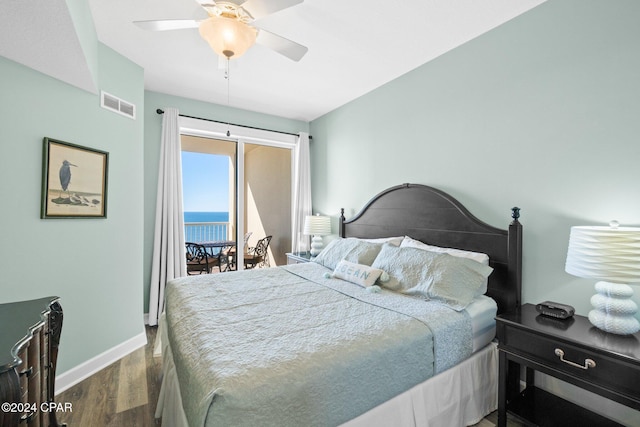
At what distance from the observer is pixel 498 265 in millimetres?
2164

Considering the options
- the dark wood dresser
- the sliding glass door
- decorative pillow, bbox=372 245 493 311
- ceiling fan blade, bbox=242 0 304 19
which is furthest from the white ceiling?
decorative pillow, bbox=372 245 493 311

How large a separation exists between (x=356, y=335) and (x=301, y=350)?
0.97 feet

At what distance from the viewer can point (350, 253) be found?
276cm

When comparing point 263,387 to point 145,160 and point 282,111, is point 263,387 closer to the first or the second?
point 145,160

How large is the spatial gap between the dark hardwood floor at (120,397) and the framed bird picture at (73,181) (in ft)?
4.30

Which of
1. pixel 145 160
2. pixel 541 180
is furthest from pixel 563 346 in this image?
pixel 145 160

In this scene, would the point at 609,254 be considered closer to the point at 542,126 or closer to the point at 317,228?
the point at 542,126

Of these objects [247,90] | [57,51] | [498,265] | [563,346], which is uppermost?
[247,90]

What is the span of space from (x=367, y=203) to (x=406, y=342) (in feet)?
6.74

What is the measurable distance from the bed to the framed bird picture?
0.99 meters

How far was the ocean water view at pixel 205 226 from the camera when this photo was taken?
390 cm

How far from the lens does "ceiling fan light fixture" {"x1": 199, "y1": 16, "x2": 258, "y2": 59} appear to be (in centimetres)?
Answer: 170

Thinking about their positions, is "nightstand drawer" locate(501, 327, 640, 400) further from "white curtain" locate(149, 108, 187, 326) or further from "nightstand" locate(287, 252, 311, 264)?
"white curtain" locate(149, 108, 187, 326)

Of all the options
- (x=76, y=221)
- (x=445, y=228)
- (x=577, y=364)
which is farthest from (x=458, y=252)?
(x=76, y=221)
